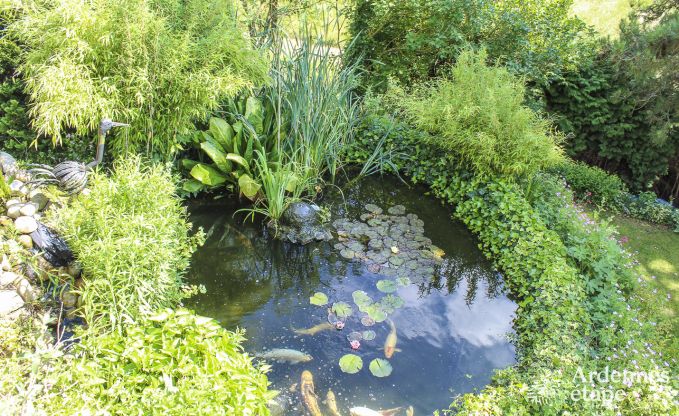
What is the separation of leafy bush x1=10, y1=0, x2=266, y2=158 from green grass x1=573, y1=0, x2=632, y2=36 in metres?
7.72

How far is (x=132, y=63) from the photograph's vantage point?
3459 millimetres

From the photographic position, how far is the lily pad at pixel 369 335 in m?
3.19

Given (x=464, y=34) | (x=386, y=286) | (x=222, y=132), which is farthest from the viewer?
(x=464, y=34)

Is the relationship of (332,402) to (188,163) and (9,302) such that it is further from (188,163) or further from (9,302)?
(188,163)

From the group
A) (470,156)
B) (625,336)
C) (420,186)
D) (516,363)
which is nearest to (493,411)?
(516,363)

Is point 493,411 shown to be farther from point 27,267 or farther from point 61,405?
point 27,267

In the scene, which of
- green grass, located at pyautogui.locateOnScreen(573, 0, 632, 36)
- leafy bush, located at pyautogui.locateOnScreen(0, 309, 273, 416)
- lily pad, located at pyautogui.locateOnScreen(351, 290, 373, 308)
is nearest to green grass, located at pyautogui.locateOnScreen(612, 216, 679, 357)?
lily pad, located at pyautogui.locateOnScreen(351, 290, 373, 308)

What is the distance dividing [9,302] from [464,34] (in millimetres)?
5477

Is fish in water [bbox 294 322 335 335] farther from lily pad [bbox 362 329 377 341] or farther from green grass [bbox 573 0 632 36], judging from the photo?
green grass [bbox 573 0 632 36]

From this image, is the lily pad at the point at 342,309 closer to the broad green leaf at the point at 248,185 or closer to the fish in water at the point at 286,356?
the fish in water at the point at 286,356

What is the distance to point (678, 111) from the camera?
5273mm

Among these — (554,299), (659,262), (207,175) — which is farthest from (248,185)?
(659,262)

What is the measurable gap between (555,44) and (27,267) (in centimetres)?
614

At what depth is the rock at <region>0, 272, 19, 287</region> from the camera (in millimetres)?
2688
